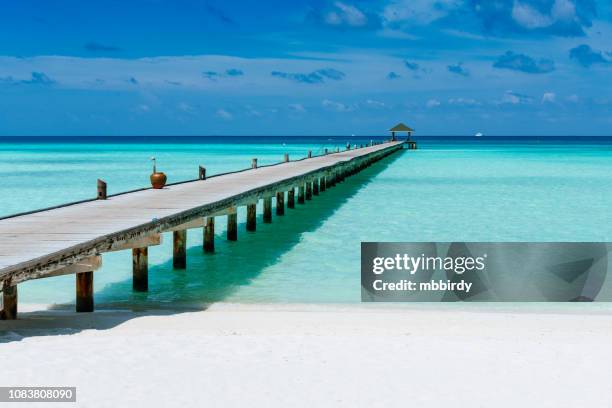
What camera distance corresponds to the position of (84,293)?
294 inches

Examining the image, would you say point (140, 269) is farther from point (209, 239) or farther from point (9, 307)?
point (209, 239)

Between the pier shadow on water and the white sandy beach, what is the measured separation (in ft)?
0.18

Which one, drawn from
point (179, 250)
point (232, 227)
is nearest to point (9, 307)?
point (179, 250)

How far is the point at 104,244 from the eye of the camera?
7266 mm

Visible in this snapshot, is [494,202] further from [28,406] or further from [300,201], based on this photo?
[28,406]

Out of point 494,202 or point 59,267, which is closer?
point 59,267

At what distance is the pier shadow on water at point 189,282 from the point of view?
6781 mm

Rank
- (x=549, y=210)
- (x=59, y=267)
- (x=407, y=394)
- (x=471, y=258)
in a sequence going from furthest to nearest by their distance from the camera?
(x=549, y=210) < (x=471, y=258) < (x=59, y=267) < (x=407, y=394)

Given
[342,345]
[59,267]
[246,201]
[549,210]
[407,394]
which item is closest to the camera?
[407,394]

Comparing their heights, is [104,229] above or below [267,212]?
above

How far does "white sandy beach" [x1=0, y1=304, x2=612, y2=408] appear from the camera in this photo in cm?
480

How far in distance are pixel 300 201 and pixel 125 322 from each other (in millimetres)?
14018

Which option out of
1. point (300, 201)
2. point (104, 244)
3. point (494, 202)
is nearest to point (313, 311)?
point (104, 244)

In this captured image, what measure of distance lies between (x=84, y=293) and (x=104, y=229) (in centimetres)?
78
